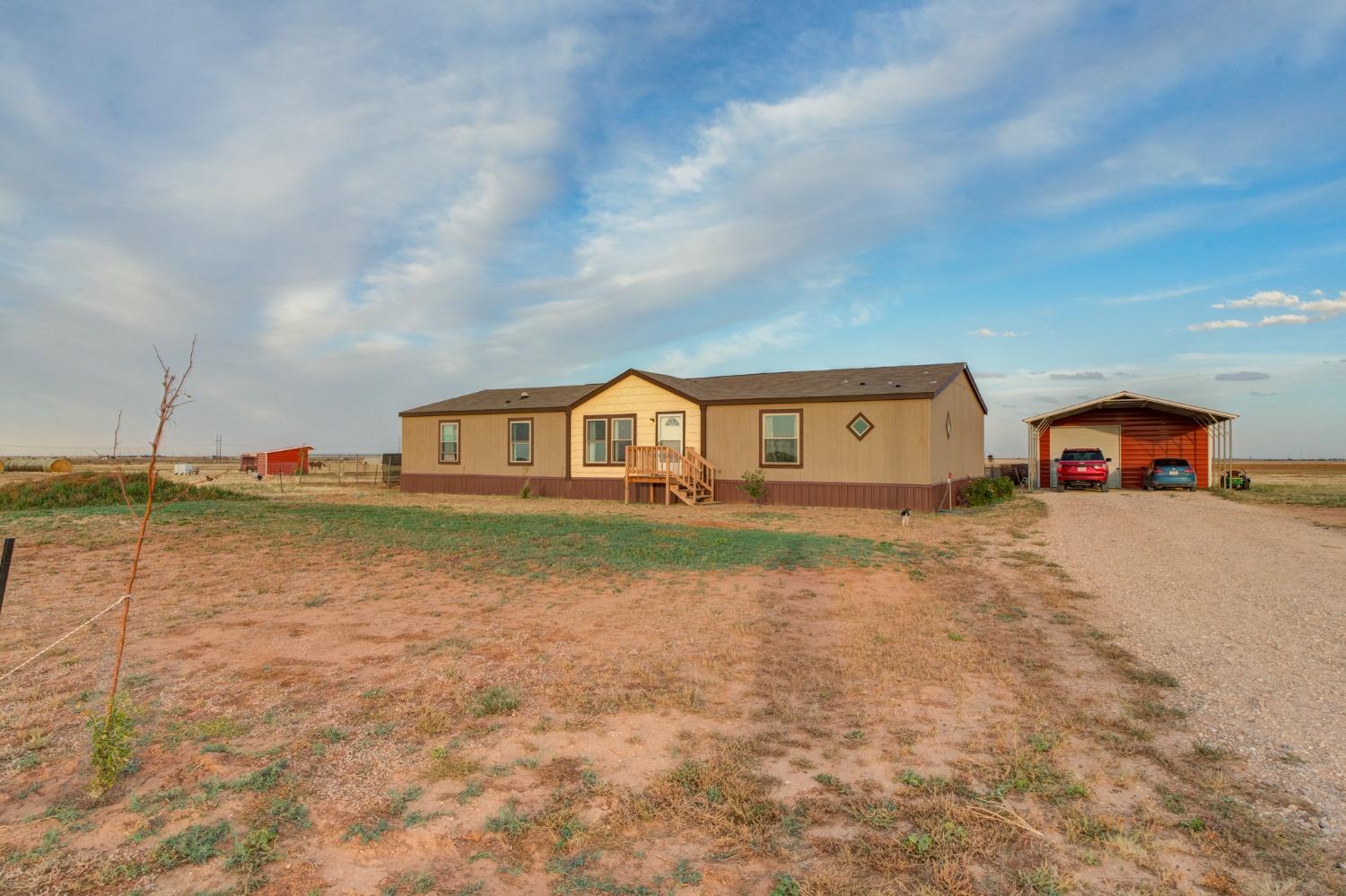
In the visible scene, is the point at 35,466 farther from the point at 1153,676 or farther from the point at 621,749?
the point at 1153,676

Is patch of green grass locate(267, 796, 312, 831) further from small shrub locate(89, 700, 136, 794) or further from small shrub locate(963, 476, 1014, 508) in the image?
small shrub locate(963, 476, 1014, 508)

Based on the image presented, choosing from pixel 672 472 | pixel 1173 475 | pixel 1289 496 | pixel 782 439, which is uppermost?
pixel 782 439

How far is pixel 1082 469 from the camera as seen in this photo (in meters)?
24.7

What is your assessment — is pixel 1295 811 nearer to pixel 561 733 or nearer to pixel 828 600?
pixel 561 733

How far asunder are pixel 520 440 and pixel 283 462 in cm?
2408

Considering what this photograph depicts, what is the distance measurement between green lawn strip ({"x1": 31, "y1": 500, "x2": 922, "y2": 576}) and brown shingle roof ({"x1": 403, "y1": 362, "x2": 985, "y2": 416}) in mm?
6899

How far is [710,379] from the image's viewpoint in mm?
26000

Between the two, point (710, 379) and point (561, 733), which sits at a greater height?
point (710, 379)

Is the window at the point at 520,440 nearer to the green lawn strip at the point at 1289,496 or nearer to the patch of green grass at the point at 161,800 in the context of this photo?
the patch of green grass at the point at 161,800

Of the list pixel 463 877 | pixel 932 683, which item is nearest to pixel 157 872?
pixel 463 877

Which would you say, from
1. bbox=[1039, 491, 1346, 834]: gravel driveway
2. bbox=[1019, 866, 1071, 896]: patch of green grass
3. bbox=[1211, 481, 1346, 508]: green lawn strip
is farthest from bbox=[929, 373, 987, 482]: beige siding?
bbox=[1019, 866, 1071, 896]: patch of green grass

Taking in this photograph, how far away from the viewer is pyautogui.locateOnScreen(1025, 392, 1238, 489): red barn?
1045 inches

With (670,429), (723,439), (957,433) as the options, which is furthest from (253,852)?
(957,433)

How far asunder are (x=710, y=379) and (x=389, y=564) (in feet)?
57.2
